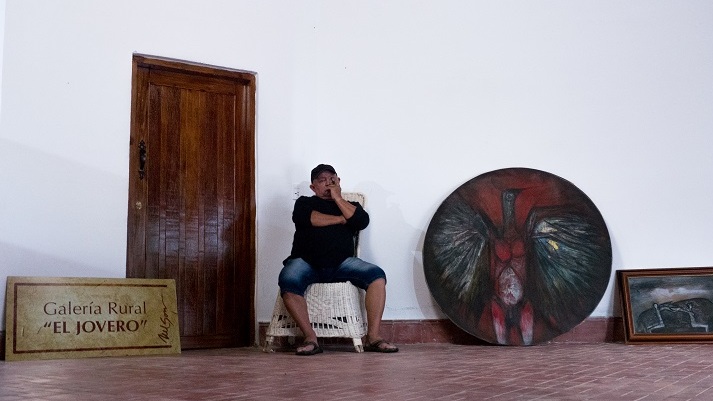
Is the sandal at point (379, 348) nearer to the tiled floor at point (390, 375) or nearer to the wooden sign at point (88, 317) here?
the tiled floor at point (390, 375)

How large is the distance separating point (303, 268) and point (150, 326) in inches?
38.3

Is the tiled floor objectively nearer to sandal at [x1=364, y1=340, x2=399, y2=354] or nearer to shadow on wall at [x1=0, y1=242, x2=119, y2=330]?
sandal at [x1=364, y1=340, x2=399, y2=354]

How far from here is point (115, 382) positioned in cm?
311

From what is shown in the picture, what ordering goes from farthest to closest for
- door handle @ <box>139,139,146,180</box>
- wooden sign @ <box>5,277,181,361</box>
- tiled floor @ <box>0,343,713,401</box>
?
door handle @ <box>139,139,146,180</box>, wooden sign @ <box>5,277,181,361</box>, tiled floor @ <box>0,343,713,401</box>

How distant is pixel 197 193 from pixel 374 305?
1.42 m

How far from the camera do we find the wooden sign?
14.7 feet

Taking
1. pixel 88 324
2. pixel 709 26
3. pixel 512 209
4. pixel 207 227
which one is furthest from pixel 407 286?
pixel 709 26

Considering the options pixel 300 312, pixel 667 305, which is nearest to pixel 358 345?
pixel 300 312

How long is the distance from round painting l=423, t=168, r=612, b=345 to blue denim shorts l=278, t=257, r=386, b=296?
591 mm

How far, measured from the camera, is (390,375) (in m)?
3.30

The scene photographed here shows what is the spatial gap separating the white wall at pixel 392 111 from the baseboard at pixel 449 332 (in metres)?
0.07

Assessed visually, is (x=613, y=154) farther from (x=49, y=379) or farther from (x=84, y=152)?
(x=49, y=379)

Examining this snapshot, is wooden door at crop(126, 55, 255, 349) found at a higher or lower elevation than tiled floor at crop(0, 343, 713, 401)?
higher
